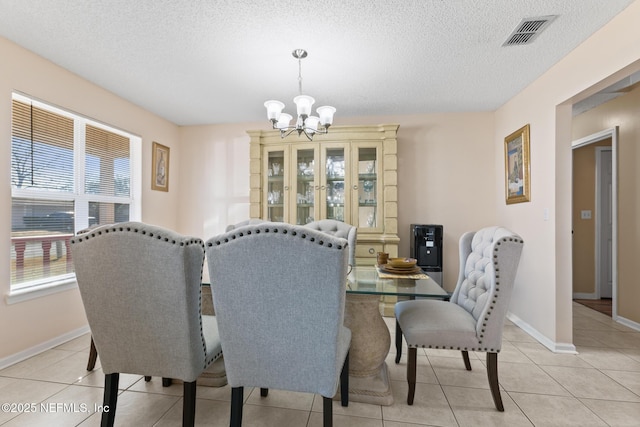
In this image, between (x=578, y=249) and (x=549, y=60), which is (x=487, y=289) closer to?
(x=549, y=60)

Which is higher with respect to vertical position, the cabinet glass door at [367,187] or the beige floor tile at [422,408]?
the cabinet glass door at [367,187]

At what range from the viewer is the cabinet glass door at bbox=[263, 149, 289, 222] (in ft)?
11.9

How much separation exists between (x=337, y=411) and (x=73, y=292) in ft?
8.34

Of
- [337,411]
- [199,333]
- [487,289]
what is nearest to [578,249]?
[487,289]

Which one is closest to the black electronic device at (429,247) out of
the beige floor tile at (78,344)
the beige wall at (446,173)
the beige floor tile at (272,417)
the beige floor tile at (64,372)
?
the beige wall at (446,173)

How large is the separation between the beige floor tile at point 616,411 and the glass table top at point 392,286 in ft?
3.53

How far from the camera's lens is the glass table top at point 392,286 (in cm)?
→ 149

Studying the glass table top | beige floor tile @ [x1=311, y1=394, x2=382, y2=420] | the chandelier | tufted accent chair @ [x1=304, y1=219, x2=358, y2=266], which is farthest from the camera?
tufted accent chair @ [x1=304, y1=219, x2=358, y2=266]

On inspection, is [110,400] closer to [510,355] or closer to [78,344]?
[78,344]

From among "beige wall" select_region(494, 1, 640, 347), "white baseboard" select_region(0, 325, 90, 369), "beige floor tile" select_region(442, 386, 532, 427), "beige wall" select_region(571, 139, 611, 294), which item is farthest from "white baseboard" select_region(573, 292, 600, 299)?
"white baseboard" select_region(0, 325, 90, 369)

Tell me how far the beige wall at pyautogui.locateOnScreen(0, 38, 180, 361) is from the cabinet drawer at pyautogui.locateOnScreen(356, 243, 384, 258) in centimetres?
274

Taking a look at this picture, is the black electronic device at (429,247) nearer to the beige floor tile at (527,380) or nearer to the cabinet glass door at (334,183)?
the cabinet glass door at (334,183)

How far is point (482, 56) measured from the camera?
2334 millimetres

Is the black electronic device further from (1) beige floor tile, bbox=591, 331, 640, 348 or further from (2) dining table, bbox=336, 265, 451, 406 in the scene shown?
(2) dining table, bbox=336, 265, 451, 406
